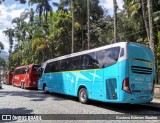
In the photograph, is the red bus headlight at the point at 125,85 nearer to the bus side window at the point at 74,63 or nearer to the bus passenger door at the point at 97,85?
the bus passenger door at the point at 97,85

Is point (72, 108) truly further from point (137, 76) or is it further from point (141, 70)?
point (141, 70)

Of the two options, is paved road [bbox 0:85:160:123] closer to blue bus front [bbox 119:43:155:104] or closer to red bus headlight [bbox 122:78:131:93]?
blue bus front [bbox 119:43:155:104]

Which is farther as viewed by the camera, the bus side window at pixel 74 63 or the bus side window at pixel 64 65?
the bus side window at pixel 64 65

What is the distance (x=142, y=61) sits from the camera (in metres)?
11.6

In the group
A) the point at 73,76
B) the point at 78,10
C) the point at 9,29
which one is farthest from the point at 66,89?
the point at 9,29

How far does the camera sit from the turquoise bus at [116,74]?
1095 cm

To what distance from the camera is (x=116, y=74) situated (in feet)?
36.8

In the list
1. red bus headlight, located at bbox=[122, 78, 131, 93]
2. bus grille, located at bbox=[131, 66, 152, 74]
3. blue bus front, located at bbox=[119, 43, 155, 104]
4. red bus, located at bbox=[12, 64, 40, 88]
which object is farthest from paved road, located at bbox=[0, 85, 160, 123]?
red bus, located at bbox=[12, 64, 40, 88]

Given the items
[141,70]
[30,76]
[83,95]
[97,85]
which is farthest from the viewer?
[30,76]

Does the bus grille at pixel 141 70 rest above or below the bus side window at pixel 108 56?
below

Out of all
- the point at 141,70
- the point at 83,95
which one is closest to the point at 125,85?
the point at 141,70

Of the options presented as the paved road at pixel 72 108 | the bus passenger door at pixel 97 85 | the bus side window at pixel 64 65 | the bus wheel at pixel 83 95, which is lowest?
the paved road at pixel 72 108

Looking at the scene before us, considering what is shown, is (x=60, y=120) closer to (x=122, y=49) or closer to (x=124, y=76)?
(x=124, y=76)

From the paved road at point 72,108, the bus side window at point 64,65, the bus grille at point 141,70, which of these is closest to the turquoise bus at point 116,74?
the bus grille at point 141,70
